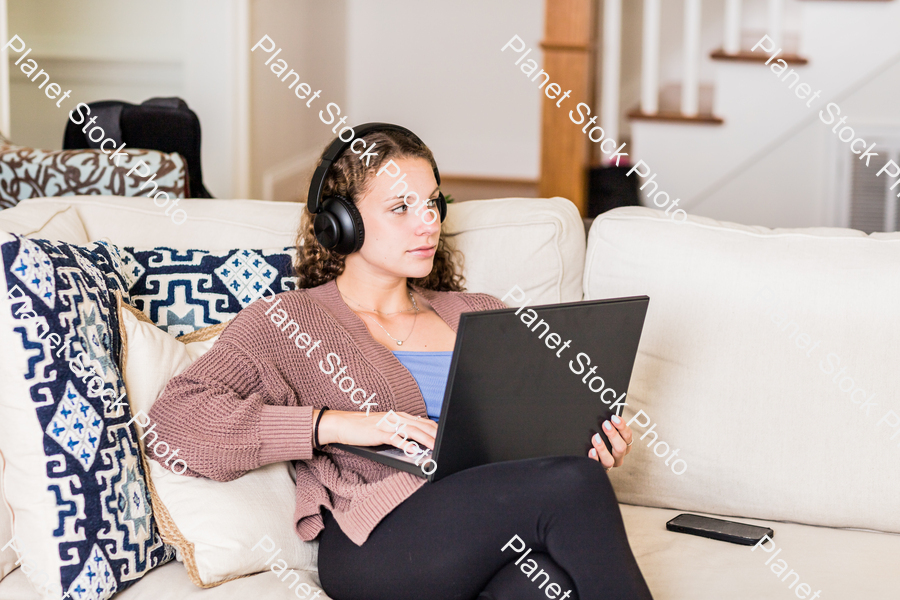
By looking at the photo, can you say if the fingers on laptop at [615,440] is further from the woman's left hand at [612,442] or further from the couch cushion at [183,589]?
the couch cushion at [183,589]

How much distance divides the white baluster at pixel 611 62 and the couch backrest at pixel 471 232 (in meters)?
1.26

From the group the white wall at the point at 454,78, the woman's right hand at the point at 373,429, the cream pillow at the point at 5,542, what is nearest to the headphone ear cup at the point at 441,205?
the woman's right hand at the point at 373,429

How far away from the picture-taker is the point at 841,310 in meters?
1.50

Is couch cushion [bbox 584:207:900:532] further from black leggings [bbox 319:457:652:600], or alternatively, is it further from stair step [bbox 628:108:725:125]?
stair step [bbox 628:108:725:125]

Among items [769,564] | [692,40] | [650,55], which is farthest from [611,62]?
[769,564]

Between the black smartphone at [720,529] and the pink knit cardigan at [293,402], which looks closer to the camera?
the pink knit cardigan at [293,402]

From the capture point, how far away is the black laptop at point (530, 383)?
1.08 metres

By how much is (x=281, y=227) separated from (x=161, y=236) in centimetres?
22

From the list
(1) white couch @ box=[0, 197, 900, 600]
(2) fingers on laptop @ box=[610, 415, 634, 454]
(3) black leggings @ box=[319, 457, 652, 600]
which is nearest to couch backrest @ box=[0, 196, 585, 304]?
(1) white couch @ box=[0, 197, 900, 600]

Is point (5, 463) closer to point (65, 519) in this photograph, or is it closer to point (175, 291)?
point (65, 519)

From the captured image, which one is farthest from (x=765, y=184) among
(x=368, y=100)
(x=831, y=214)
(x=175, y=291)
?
(x=175, y=291)

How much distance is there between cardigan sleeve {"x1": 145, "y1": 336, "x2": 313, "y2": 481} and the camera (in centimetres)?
124

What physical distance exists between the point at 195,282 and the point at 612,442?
2.44 feet

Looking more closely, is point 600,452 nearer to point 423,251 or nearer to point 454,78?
point 423,251
